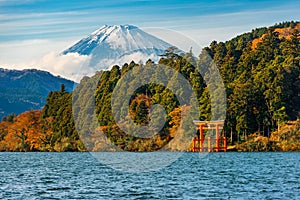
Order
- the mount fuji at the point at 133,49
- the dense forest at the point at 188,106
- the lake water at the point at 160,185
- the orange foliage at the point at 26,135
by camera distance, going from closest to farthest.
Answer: the lake water at the point at 160,185, the dense forest at the point at 188,106, the mount fuji at the point at 133,49, the orange foliage at the point at 26,135

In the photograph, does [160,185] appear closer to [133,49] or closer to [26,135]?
[133,49]

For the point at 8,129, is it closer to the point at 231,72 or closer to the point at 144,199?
the point at 231,72

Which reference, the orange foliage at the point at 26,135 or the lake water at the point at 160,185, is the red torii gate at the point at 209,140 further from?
the lake water at the point at 160,185

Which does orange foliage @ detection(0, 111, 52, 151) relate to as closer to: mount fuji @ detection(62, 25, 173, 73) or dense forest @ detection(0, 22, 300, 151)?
dense forest @ detection(0, 22, 300, 151)


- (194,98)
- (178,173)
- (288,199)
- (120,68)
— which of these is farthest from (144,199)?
(120,68)

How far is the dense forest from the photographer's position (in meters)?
84.7

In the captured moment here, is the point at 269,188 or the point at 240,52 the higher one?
the point at 240,52

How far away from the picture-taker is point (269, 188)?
31.5m

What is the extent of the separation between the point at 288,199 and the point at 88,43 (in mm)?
152131

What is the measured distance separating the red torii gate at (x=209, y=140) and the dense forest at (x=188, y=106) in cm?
195

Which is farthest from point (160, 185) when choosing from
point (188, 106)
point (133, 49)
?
point (133, 49)

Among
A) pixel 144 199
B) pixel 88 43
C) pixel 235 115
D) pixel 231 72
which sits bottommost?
pixel 144 199

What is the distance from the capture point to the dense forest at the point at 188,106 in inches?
3334

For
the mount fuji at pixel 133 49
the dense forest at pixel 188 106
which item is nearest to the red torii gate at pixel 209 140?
the dense forest at pixel 188 106
